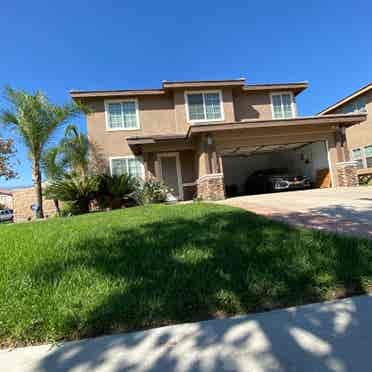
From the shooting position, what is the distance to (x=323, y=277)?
2.45 metres

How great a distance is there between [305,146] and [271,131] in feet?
13.5

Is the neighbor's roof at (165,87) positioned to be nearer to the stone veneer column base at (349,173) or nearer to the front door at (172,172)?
the front door at (172,172)

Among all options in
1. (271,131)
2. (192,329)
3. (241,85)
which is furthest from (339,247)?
(241,85)

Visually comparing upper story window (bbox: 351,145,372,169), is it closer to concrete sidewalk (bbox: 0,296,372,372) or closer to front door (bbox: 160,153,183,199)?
front door (bbox: 160,153,183,199)

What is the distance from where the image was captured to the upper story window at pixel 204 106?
45.3ft

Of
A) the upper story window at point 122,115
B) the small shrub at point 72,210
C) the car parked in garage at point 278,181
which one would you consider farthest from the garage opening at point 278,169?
the small shrub at point 72,210

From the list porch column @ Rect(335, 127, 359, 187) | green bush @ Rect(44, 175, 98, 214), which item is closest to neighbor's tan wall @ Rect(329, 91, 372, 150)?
porch column @ Rect(335, 127, 359, 187)

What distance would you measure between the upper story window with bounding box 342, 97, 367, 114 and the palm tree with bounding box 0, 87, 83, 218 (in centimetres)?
1828

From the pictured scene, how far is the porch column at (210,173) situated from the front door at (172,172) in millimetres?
2313

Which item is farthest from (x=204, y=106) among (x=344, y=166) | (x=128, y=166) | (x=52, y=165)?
(x=52, y=165)

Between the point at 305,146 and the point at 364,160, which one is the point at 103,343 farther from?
the point at 364,160

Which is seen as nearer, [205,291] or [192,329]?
[192,329]

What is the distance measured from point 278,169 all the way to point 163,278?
14.3 metres

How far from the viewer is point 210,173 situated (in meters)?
10.6
